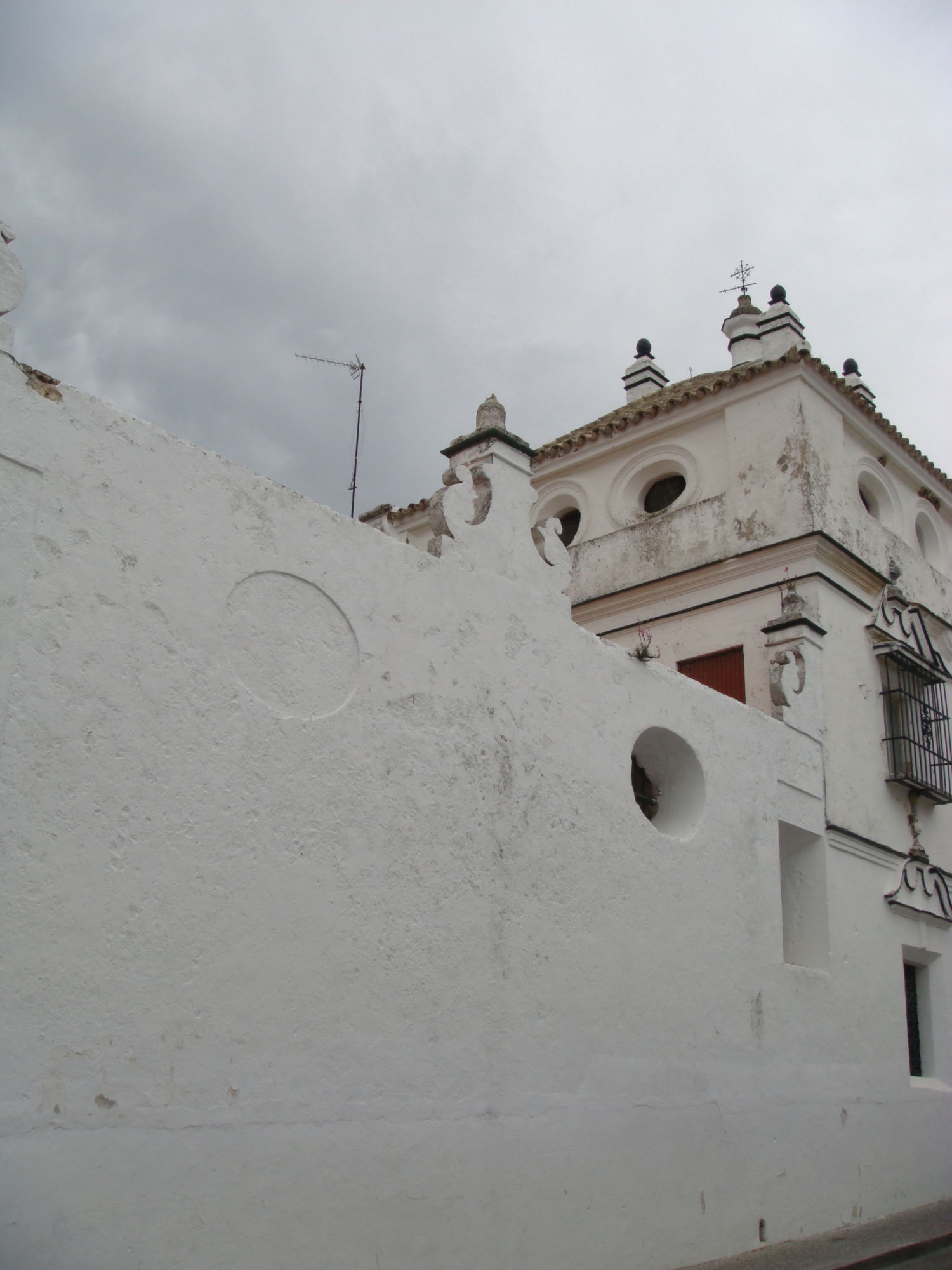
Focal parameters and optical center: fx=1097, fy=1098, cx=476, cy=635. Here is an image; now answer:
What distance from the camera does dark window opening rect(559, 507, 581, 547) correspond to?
12727 millimetres

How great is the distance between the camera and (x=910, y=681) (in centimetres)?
1137

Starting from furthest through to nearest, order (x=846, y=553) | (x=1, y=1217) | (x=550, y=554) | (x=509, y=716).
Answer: (x=846, y=553)
(x=550, y=554)
(x=509, y=716)
(x=1, y=1217)

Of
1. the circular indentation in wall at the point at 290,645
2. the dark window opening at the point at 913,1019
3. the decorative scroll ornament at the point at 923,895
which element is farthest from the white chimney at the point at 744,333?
the circular indentation in wall at the point at 290,645

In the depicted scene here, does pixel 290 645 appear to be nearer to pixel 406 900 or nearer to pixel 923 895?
pixel 406 900

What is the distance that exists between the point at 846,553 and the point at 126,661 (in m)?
7.97

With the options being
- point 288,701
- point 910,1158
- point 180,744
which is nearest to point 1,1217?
point 180,744

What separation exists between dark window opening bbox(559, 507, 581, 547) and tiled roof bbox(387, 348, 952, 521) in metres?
0.64

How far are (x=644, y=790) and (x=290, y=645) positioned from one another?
13.4 ft

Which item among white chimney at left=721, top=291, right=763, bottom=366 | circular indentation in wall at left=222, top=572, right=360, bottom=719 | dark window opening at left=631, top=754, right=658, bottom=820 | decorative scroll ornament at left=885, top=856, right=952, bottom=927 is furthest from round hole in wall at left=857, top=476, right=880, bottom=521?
circular indentation in wall at left=222, top=572, right=360, bottom=719

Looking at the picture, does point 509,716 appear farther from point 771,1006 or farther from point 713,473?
point 713,473

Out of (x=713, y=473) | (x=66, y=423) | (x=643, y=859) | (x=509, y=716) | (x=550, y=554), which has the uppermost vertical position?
(x=713, y=473)

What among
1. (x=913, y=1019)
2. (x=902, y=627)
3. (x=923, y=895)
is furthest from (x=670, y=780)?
(x=902, y=627)

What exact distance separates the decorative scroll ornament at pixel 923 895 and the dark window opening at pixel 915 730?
765 millimetres

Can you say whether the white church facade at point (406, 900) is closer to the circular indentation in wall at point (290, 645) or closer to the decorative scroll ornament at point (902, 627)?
the circular indentation in wall at point (290, 645)
